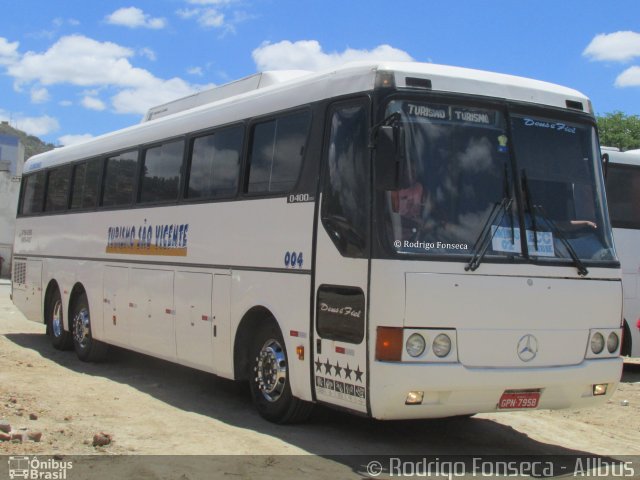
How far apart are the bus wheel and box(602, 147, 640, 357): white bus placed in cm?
951

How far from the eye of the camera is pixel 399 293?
272 inches

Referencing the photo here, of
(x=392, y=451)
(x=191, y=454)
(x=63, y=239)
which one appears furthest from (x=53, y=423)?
(x=63, y=239)

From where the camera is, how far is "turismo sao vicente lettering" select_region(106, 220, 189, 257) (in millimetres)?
10625

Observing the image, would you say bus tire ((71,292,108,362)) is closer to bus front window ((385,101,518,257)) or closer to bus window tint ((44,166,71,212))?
bus window tint ((44,166,71,212))

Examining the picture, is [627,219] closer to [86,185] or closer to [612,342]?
[612,342]

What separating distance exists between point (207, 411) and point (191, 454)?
2.23 meters

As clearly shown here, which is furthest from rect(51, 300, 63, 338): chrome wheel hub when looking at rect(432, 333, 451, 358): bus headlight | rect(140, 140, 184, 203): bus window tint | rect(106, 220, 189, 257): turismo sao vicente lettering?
rect(432, 333, 451, 358): bus headlight

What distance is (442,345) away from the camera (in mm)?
7020

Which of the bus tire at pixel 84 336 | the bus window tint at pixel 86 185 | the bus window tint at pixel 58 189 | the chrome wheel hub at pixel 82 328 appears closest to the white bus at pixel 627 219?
the bus window tint at pixel 86 185

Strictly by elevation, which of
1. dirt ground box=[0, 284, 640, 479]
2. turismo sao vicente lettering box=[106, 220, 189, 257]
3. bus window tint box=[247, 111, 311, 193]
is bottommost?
dirt ground box=[0, 284, 640, 479]

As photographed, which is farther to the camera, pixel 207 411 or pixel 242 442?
pixel 207 411

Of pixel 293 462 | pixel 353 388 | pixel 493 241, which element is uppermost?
pixel 493 241

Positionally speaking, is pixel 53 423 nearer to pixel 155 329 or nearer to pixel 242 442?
pixel 242 442

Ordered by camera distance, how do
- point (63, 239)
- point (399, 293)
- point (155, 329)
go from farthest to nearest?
→ point (63, 239) → point (155, 329) → point (399, 293)
